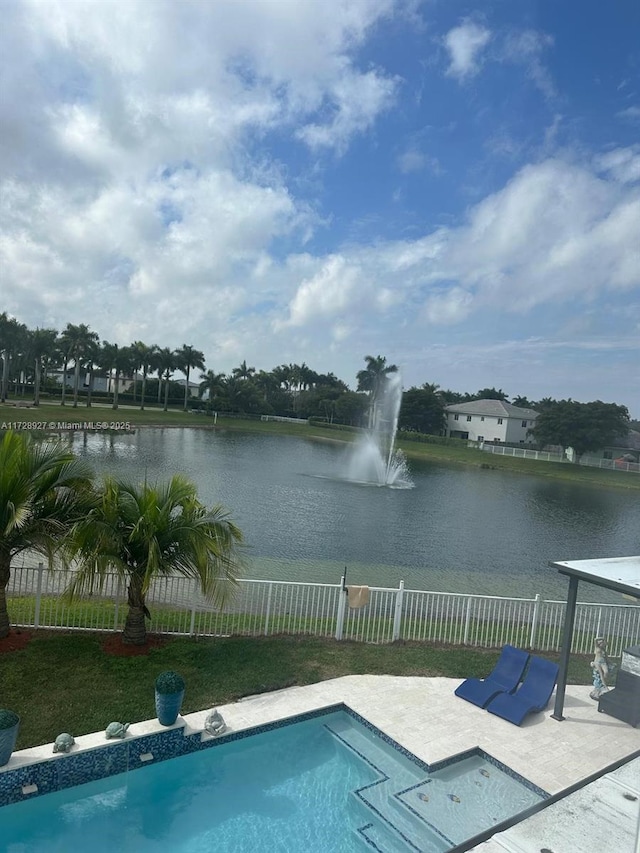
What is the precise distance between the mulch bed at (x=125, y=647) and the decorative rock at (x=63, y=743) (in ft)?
7.77

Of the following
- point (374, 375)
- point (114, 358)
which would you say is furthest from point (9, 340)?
point (374, 375)

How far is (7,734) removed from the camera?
5.38 m

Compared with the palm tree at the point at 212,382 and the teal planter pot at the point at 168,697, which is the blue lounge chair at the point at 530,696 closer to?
the teal planter pot at the point at 168,697

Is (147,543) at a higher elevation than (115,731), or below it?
higher

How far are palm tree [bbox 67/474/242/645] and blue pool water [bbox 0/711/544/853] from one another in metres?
2.39

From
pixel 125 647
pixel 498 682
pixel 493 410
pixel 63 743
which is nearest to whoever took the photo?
pixel 63 743

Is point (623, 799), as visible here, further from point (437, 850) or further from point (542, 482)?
point (542, 482)

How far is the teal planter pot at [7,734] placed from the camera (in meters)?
5.36

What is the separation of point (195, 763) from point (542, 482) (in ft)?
141

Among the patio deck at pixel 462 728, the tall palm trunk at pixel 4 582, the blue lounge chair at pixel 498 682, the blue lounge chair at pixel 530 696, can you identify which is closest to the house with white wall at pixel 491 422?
the blue lounge chair at pixel 498 682

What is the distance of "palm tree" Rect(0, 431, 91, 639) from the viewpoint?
7602mm

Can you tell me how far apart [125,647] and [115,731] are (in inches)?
97.3

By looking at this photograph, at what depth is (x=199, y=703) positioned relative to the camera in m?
7.06

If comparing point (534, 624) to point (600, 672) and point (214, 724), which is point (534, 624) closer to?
point (600, 672)
